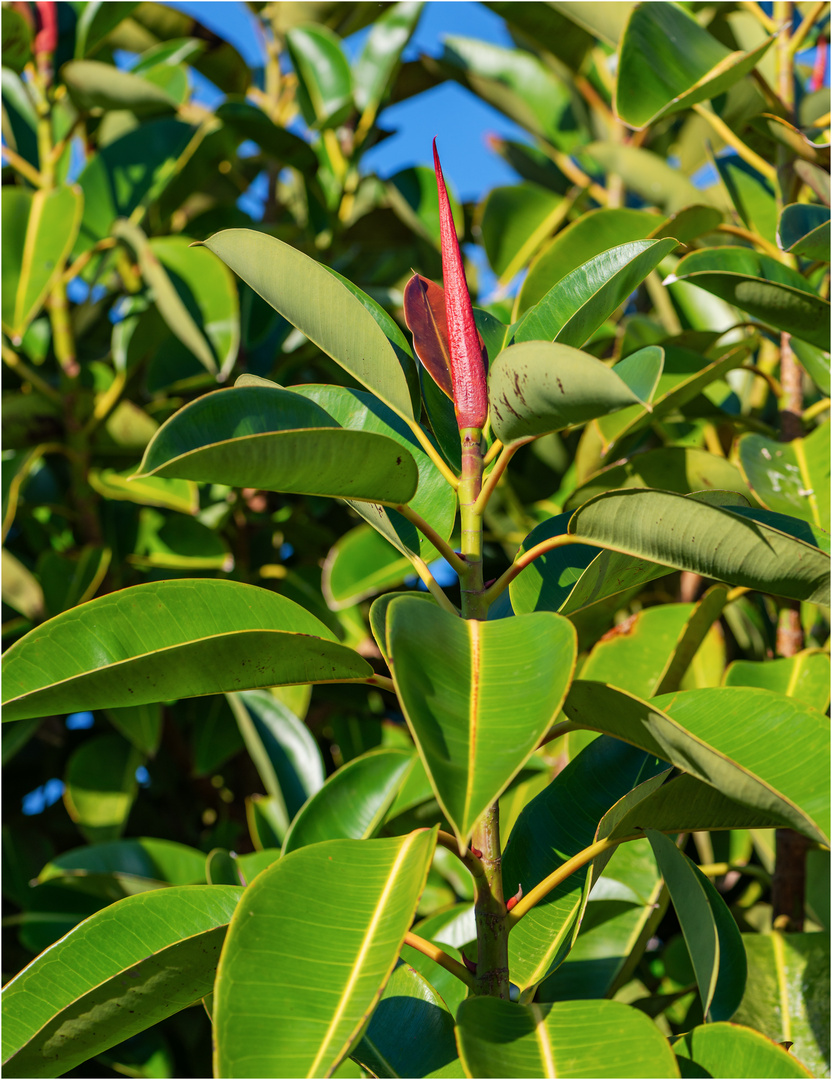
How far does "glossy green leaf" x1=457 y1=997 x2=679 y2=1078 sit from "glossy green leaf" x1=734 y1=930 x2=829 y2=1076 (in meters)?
0.56

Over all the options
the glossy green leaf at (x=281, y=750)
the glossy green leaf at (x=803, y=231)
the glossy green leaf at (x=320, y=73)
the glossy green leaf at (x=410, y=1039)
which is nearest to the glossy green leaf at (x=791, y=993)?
the glossy green leaf at (x=410, y=1039)

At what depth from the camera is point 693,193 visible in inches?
61.9

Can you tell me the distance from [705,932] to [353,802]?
0.47 m

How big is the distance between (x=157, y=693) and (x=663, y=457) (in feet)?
2.69

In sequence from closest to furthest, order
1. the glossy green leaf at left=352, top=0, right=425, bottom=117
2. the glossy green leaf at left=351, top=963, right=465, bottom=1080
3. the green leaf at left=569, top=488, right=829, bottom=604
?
the green leaf at left=569, top=488, right=829, bottom=604 < the glossy green leaf at left=351, top=963, right=465, bottom=1080 < the glossy green leaf at left=352, top=0, right=425, bottom=117

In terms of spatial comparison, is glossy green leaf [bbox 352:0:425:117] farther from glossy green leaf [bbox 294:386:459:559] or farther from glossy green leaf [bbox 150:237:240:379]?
glossy green leaf [bbox 294:386:459:559]

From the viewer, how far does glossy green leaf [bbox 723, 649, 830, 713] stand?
1.21 metres

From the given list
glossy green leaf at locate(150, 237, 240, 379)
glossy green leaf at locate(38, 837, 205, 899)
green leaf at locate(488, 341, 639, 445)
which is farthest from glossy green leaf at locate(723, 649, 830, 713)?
glossy green leaf at locate(150, 237, 240, 379)

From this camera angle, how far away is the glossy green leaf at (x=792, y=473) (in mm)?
1142

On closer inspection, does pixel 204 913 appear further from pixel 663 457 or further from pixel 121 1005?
pixel 663 457

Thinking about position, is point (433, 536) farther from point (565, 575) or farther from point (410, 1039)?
point (410, 1039)

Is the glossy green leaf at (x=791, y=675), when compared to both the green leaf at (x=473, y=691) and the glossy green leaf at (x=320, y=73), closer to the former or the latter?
the green leaf at (x=473, y=691)

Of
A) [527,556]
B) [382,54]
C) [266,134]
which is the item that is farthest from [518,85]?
[527,556]

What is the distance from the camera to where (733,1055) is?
2.33ft
